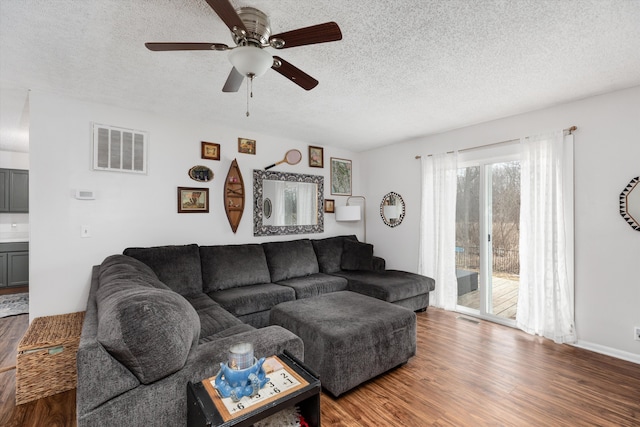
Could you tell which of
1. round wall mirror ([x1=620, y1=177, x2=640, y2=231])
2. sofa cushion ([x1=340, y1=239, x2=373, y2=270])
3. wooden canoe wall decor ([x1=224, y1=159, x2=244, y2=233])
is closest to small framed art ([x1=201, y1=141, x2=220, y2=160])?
wooden canoe wall decor ([x1=224, y1=159, x2=244, y2=233])

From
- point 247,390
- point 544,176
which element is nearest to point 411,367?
point 247,390

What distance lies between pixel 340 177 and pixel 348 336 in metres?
3.23

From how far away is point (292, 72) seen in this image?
70.7 inches

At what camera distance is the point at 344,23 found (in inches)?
67.3

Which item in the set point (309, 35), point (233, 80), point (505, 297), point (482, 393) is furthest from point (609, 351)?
point (233, 80)

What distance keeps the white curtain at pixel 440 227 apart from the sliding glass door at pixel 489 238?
0.13m

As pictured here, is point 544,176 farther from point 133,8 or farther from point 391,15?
point 133,8

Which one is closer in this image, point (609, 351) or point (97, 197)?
point (609, 351)

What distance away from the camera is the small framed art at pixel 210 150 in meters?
3.54

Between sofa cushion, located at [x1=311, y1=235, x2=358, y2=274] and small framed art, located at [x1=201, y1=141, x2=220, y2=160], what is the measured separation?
1.78 metres

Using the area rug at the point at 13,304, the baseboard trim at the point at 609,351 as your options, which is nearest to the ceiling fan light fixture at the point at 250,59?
the baseboard trim at the point at 609,351

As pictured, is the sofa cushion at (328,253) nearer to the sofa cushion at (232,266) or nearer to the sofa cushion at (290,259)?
the sofa cushion at (290,259)

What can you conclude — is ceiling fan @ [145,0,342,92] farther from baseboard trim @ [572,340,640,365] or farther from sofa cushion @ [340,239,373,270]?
baseboard trim @ [572,340,640,365]

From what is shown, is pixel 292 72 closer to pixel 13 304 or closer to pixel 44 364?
pixel 44 364
